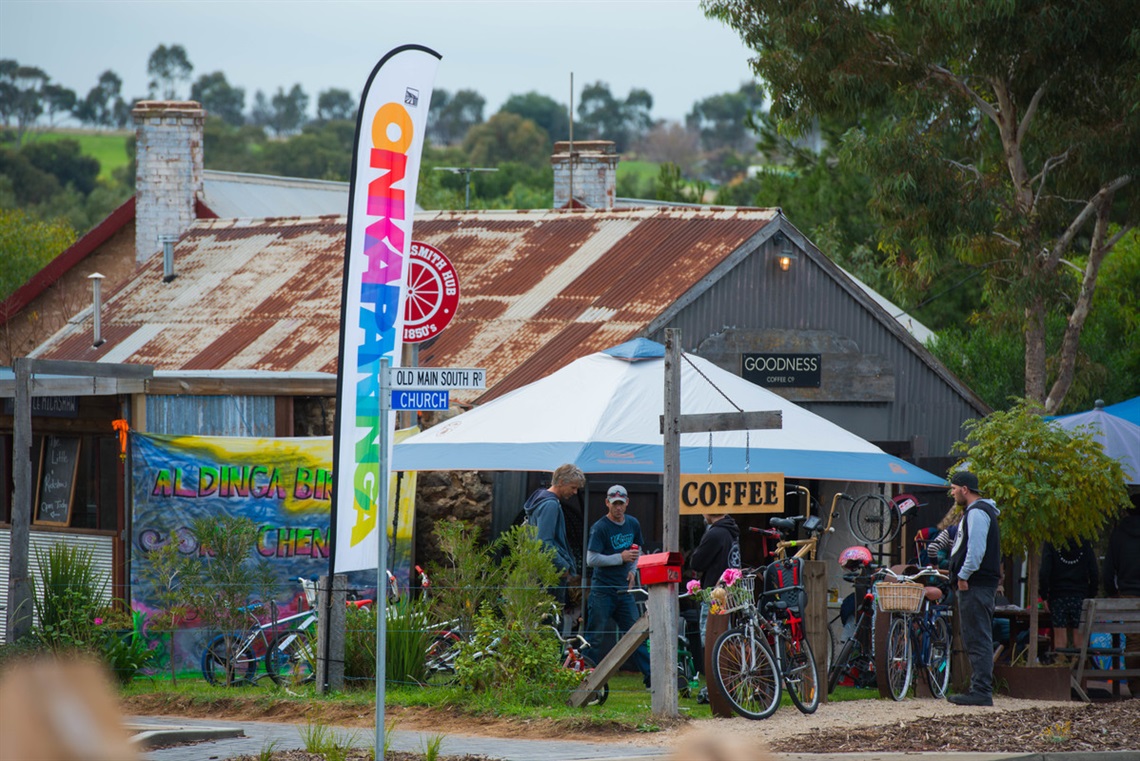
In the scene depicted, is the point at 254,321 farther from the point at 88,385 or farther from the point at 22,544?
the point at 22,544

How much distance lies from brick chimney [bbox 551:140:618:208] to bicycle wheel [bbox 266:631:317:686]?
15983mm

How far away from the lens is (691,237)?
18.5m

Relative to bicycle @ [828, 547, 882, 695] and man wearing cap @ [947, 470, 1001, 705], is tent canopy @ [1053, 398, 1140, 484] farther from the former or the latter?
man wearing cap @ [947, 470, 1001, 705]

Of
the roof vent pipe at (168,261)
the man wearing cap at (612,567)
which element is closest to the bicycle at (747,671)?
the man wearing cap at (612,567)

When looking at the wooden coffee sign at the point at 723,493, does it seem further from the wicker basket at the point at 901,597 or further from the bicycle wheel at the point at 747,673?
the wicker basket at the point at 901,597

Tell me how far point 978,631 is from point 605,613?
2992 millimetres

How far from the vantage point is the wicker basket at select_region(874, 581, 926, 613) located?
12.2 meters

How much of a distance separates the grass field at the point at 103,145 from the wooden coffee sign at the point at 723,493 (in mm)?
114383

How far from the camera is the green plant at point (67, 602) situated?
11742 millimetres

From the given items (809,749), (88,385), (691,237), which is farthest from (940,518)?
(88,385)

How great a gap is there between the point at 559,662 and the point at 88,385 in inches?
196

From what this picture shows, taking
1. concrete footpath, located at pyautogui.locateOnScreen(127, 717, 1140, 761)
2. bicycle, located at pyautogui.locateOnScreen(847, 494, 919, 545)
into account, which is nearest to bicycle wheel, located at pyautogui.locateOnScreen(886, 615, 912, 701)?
bicycle, located at pyautogui.locateOnScreen(847, 494, 919, 545)

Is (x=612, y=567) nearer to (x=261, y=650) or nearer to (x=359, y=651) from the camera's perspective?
(x=359, y=651)

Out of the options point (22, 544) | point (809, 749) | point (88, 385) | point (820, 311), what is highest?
point (820, 311)
